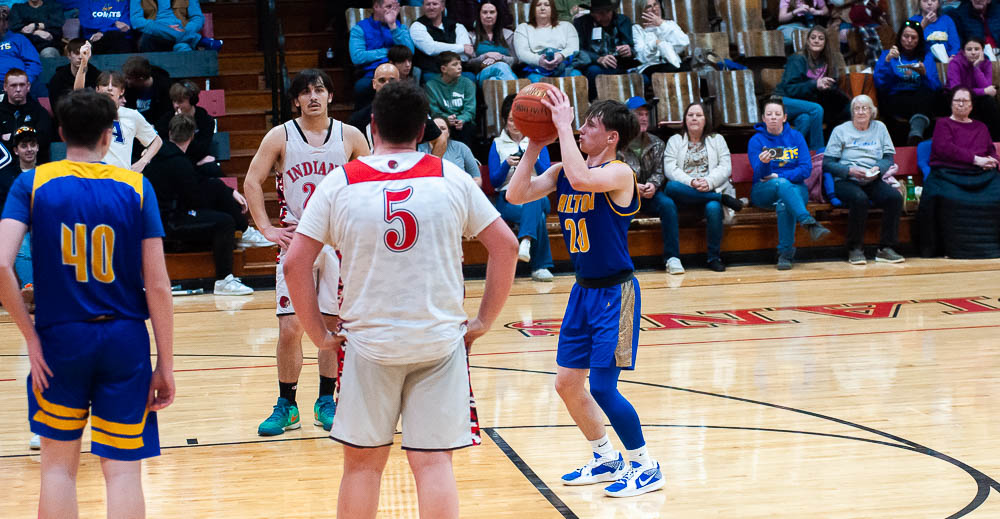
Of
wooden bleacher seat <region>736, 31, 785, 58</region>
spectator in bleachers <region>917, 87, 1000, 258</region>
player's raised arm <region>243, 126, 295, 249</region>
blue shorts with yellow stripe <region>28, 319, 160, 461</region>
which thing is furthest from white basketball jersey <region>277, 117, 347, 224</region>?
wooden bleacher seat <region>736, 31, 785, 58</region>

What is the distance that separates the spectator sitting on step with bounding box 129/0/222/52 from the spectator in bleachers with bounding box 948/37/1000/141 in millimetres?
7901

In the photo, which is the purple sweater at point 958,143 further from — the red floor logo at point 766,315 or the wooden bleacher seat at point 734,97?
the red floor logo at point 766,315

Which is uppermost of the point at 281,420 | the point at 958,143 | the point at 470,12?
the point at 470,12

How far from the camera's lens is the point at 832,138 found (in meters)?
10.8

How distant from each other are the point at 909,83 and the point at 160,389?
33.6 feet

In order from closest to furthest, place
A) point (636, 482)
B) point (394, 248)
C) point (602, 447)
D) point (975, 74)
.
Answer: point (394, 248) → point (636, 482) → point (602, 447) → point (975, 74)

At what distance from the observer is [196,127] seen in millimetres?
9891

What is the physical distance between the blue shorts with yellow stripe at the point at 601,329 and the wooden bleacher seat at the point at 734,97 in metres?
7.54

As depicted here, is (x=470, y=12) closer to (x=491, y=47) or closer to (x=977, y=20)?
(x=491, y=47)

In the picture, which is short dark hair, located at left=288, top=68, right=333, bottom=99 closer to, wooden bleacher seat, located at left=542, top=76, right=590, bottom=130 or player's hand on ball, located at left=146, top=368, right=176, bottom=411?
player's hand on ball, located at left=146, top=368, right=176, bottom=411

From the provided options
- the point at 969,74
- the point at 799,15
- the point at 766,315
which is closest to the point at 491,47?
the point at 799,15

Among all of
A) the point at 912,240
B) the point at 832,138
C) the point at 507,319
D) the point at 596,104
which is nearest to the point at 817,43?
the point at 832,138

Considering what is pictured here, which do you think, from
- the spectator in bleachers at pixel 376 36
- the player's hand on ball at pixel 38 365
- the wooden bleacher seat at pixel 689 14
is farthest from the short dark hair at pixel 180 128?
the player's hand on ball at pixel 38 365

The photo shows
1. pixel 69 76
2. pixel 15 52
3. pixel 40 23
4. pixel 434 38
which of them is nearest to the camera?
pixel 69 76
